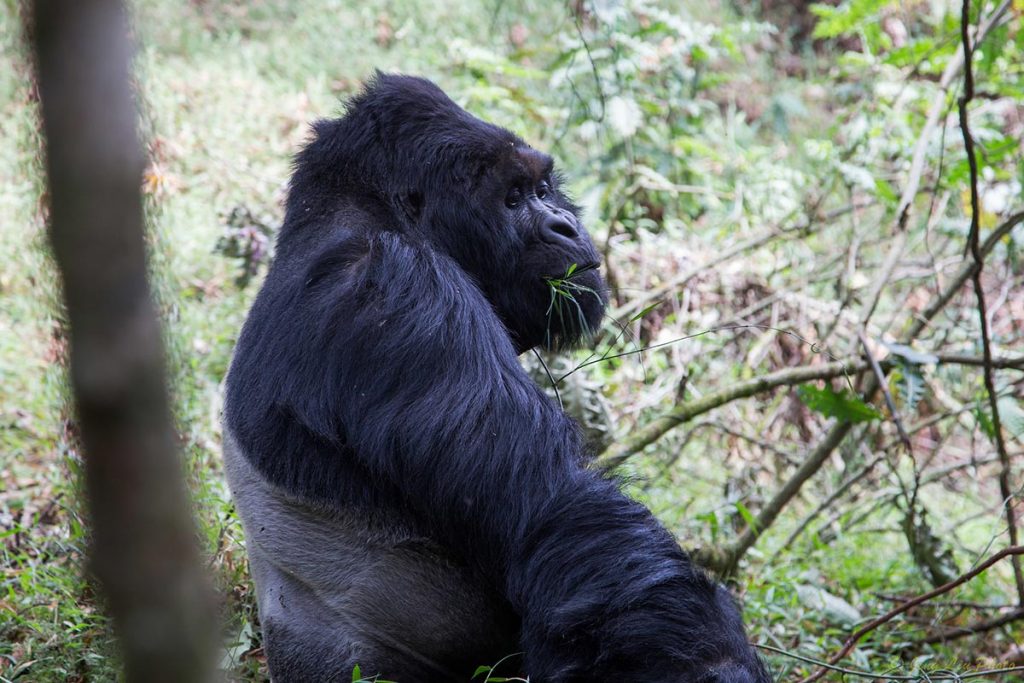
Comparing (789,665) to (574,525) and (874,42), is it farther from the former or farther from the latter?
(874,42)

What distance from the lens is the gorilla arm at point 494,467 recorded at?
231 centimetres

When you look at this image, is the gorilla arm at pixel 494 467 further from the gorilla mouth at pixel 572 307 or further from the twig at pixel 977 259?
the twig at pixel 977 259

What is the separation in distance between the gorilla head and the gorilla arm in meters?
0.36

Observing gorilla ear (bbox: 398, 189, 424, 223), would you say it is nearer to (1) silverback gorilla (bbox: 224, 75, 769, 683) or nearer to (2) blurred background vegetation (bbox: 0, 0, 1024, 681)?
(1) silverback gorilla (bbox: 224, 75, 769, 683)

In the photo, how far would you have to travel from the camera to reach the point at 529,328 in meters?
3.14

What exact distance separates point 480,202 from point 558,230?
10.6 inches

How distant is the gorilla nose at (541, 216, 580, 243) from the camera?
311 cm

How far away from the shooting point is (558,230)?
3.15 meters

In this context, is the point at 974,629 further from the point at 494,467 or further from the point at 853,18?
the point at 853,18

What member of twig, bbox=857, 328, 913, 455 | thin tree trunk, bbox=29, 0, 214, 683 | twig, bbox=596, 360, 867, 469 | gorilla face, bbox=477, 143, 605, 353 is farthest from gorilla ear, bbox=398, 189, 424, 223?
thin tree trunk, bbox=29, 0, 214, 683

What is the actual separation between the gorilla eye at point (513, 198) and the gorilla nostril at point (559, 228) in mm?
119

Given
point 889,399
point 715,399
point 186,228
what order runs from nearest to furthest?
point 889,399 → point 715,399 → point 186,228

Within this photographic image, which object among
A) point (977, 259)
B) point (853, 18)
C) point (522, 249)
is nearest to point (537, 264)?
point (522, 249)

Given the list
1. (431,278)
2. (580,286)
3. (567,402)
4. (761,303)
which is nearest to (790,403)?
(761,303)
